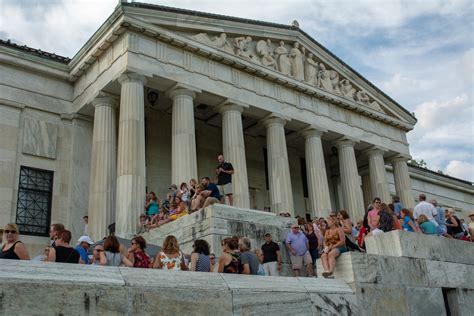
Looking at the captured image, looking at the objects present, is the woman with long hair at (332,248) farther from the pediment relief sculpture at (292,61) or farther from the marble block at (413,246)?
the pediment relief sculpture at (292,61)

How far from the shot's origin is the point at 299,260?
1365 centimetres

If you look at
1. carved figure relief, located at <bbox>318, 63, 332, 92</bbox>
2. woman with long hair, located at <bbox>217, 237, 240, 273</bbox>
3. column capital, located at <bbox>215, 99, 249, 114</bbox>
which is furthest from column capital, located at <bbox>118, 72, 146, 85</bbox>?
woman with long hair, located at <bbox>217, 237, 240, 273</bbox>

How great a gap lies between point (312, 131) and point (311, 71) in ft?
13.3

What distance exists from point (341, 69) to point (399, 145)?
22.2 feet

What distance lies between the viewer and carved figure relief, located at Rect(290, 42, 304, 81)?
28188 millimetres

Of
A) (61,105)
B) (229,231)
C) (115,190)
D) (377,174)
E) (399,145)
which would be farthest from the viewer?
(399,145)

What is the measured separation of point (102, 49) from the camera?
74.0ft

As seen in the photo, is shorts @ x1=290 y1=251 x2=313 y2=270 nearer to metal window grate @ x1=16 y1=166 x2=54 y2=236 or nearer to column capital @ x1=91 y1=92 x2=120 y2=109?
column capital @ x1=91 y1=92 x2=120 y2=109

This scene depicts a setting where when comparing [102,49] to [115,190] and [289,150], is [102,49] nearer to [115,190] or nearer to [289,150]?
[115,190]

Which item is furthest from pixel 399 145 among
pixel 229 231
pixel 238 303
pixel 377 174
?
pixel 238 303

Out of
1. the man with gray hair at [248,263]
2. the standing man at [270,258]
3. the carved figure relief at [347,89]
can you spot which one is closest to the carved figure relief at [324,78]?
the carved figure relief at [347,89]

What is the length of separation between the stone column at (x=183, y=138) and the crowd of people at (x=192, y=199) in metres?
2.18

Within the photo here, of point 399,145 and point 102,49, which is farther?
point 399,145

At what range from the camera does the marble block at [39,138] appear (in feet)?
73.1
